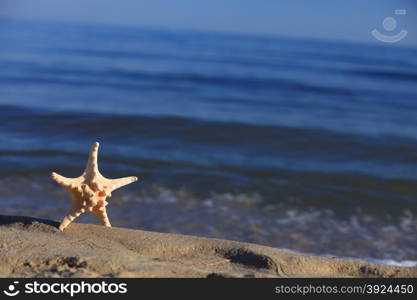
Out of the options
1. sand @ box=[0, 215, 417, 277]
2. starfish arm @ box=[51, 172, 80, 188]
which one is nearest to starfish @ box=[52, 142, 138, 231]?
starfish arm @ box=[51, 172, 80, 188]

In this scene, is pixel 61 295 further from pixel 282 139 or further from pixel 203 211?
pixel 282 139

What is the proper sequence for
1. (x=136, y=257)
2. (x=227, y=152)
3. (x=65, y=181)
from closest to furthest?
(x=136, y=257), (x=65, y=181), (x=227, y=152)

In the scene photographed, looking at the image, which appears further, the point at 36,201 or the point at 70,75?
the point at 70,75

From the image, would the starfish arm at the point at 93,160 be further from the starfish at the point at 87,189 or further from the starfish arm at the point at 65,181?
the starfish arm at the point at 65,181

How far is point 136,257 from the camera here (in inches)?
124

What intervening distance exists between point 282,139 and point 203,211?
3660 mm

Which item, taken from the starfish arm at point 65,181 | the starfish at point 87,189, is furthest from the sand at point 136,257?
the starfish arm at point 65,181

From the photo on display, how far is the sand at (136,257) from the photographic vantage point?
293 centimetres

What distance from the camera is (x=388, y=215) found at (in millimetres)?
6008

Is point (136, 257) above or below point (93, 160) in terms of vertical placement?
below

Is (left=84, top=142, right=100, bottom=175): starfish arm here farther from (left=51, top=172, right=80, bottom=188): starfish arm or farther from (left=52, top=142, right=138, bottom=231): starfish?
(left=51, top=172, right=80, bottom=188): starfish arm

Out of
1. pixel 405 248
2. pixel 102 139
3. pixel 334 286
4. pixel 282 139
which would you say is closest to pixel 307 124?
pixel 282 139

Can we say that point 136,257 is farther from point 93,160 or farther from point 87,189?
point 93,160

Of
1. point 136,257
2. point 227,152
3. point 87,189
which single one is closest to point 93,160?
point 87,189
